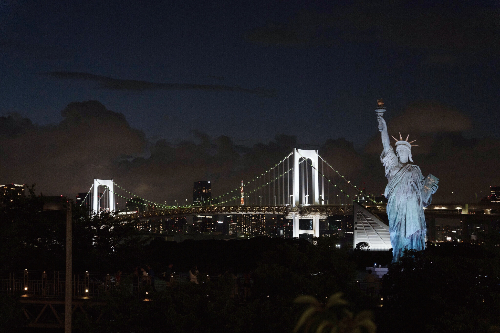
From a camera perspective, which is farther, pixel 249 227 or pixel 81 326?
pixel 249 227

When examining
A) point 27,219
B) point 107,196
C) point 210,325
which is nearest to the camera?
point 210,325

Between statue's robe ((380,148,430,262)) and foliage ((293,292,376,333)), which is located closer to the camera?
foliage ((293,292,376,333))

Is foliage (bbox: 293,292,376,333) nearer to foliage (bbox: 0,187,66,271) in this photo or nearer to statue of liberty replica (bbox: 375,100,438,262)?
foliage (bbox: 0,187,66,271)

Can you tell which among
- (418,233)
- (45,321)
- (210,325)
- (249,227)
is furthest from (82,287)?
(249,227)

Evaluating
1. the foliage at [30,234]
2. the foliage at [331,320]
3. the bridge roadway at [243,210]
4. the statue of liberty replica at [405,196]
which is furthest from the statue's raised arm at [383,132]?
the bridge roadway at [243,210]

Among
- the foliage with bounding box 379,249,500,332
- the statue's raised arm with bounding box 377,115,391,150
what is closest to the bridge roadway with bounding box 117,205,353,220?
the statue's raised arm with bounding box 377,115,391,150

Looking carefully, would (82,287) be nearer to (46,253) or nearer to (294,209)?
(46,253)

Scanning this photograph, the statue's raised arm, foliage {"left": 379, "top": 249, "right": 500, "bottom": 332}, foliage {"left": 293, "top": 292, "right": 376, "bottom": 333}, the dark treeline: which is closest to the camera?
foliage {"left": 293, "top": 292, "right": 376, "bottom": 333}

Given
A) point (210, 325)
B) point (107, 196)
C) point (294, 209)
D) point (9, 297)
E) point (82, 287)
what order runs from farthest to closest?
point (107, 196)
point (294, 209)
point (82, 287)
point (9, 297)
point (210, 325)

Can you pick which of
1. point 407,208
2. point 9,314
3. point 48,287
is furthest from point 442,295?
point 407,208
